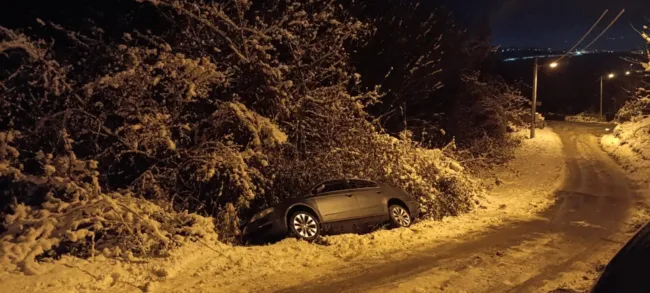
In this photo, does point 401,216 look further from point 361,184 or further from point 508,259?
point 508,259

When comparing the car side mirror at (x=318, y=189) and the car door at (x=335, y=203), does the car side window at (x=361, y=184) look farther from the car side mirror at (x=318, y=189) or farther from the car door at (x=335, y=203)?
the car side mirror at (x=318, y=189)

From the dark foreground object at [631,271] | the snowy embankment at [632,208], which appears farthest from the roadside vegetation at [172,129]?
the dark foreground object at [631,271]

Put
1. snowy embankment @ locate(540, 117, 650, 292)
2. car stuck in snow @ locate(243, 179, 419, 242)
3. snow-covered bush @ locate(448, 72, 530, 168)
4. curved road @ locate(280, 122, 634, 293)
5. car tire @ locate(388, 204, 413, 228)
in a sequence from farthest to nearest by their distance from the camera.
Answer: snow-covered bush @ locate(448, 72, 530, 168)
car tire @ locate(388, 204, 413, 228)
car stuck in snow @ locate(243, 179, 419, 242)
snowy embankment @ locate(540, 117, 650, 292)
curved road @ locate(280, 122, 634, 293)

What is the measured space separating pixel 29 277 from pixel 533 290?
660cm

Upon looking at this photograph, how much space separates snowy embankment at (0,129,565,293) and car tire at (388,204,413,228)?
370 millimetres

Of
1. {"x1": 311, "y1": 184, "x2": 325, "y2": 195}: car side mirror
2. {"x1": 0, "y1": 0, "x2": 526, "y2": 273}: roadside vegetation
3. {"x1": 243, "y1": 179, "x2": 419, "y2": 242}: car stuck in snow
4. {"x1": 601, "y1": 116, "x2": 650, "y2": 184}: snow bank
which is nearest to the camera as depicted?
{"x1": 0, "y1": 0, "x2": 526, "y2": 273}: roadside vegetation

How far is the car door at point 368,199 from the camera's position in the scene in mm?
11109

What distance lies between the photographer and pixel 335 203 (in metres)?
10.7

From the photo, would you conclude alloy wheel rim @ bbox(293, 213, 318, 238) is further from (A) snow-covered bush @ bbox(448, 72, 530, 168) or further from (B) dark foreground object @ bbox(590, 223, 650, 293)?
(A) snow-covered bush @ bbox(448, 72, 530, 168)

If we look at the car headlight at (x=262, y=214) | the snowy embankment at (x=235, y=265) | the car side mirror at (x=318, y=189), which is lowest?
the snowy embankment at (x=235, y=265)

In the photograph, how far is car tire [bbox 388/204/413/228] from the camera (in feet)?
37.5

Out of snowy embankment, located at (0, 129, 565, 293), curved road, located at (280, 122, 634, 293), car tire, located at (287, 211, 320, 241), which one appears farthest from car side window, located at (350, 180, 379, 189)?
curved road, located at (280, 122, 634, 293)

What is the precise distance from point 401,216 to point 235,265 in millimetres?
4814

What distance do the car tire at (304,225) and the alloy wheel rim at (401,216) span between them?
Result: 2058 mm
